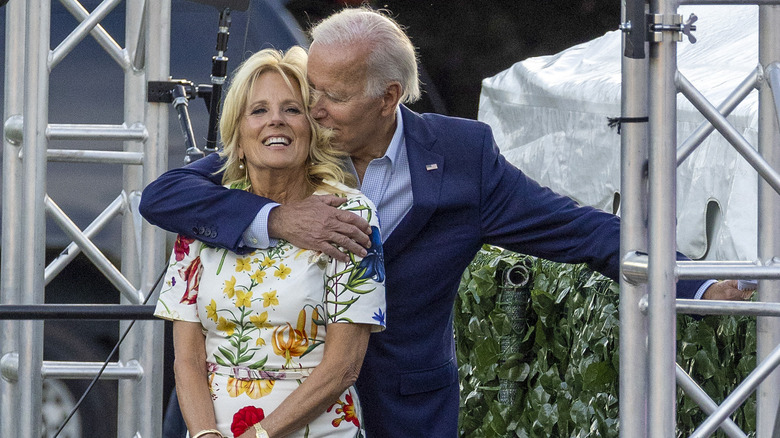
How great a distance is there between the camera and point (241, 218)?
2.27m

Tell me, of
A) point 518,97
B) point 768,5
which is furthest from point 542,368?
point 768,5

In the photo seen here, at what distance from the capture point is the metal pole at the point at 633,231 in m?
2.20

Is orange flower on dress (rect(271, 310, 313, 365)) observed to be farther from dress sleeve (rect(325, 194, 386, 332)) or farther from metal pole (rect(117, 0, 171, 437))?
metal pole (rect(117, 0, 171, 437))

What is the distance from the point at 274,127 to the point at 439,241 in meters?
0.50

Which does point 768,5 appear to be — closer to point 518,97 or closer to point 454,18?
point 518,97

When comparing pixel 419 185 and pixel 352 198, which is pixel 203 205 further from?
pixel 419 185

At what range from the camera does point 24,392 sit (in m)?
3.48

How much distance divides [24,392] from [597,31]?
331 centimetres

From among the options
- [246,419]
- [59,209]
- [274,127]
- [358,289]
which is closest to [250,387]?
[246,419]

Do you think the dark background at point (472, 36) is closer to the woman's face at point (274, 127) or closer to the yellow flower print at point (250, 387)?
the woman's face at point (274, 127)

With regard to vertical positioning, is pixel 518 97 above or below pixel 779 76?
above

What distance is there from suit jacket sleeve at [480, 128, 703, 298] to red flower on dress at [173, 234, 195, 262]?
68 cm

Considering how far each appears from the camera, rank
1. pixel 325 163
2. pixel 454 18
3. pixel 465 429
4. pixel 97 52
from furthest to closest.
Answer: pixel 454 18, pixel 97 52, pixel 465 429, pixel 325 163

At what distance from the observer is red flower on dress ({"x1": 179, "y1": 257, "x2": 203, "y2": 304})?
231 cm
